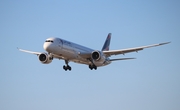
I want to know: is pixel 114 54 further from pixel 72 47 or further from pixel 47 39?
pixel 47 39

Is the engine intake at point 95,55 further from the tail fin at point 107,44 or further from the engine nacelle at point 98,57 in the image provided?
the tail fin at point 107,44

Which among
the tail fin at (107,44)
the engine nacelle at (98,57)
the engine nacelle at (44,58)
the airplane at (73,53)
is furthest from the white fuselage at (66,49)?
the tail fin at (107,44)

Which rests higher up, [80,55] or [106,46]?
[106,46]

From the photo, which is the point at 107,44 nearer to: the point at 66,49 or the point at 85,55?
the point at 85,55

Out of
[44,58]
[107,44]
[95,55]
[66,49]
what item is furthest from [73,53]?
[107,44]

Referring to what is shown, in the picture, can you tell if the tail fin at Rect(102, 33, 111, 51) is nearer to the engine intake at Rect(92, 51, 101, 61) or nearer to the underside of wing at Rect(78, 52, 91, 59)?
the underside of wing at Rect(78, 52, 91, 59)

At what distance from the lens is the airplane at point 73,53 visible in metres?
51.0

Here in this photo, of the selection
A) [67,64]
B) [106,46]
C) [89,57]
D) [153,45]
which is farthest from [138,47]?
[106,46]

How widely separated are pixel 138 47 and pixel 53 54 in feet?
38.8

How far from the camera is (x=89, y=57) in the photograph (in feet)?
184

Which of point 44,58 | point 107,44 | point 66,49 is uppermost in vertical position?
point 107,44

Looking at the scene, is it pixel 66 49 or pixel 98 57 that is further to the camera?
pixel 98 57

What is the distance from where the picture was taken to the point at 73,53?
53.6 meters

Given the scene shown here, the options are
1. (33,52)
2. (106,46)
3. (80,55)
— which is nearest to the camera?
(80,55)
